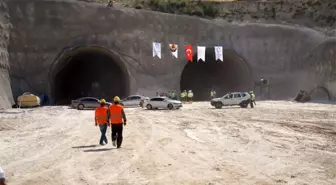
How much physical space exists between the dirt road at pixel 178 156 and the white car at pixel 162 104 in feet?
50.8

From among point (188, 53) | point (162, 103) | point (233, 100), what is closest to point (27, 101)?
point (162, 103)

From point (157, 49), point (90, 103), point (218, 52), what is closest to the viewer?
point (90, 103)

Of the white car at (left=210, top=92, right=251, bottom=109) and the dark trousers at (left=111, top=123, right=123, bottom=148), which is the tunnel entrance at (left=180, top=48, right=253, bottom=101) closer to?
the white car at (left=210, top=92, right=251, bottom=109)

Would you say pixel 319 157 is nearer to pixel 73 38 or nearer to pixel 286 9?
pixel 73 38

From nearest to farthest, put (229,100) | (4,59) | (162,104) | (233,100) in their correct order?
1. (162,104)
2. (229,100)
3. (233,100)
4. (4,59)

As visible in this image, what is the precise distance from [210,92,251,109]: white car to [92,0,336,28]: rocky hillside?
78.6ft

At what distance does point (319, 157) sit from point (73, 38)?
3632cm

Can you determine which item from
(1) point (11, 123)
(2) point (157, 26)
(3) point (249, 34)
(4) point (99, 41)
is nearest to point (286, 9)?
(3) point (249, 34)

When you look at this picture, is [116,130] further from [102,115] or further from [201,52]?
[201,52]

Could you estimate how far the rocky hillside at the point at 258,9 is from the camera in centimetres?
6050

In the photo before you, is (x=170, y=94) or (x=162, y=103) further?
(x=170, y=94)

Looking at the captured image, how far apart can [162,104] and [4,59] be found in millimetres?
16056

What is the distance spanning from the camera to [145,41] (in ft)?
155

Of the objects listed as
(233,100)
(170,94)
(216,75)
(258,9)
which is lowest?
(233,100)
